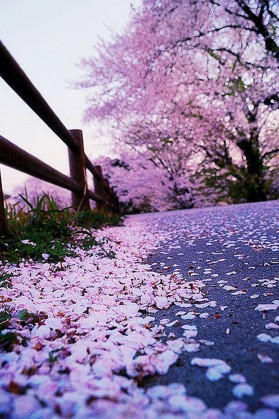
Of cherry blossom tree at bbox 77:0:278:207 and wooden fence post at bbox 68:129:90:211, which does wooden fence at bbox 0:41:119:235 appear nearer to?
wooden fence post at bbox 68:129:90:211

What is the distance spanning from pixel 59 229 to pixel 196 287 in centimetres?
180

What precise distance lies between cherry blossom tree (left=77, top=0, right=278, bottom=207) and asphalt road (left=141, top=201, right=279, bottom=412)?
8.31 m

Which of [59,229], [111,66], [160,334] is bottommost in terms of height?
[160,334]

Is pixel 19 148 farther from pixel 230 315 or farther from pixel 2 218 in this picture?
pixel 230 315

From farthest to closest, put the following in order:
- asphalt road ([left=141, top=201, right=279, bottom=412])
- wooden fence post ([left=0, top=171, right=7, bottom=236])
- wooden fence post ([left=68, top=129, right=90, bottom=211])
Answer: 1. wooden fence post ([left=68, top=129, right=90, bottom=211])
2. wooden fence post ([left=0, top=171, right=7, bottom=236])
3. asphalt road ([left=141, top=201, right=279, bottom=412])

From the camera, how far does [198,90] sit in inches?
449

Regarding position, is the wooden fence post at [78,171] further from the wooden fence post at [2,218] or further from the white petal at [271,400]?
the white petal at [271,400]

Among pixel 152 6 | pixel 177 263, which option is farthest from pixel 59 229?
pixel 152 6

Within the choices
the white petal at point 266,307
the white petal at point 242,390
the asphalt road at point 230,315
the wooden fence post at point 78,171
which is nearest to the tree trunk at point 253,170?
the wooden fence post at point 78,171

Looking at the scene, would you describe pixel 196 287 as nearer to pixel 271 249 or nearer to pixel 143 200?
pixel 271 249

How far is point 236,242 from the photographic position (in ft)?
9.45

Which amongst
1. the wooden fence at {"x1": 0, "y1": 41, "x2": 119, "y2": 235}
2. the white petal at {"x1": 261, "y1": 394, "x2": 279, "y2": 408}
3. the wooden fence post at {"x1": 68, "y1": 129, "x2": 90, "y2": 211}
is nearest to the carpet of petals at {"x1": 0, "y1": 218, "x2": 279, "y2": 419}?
the white petal at {"x1": 261, "y1": 394, "x2": 279, "y2": 408}

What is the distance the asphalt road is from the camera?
0.84 meters

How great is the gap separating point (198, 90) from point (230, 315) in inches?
442
